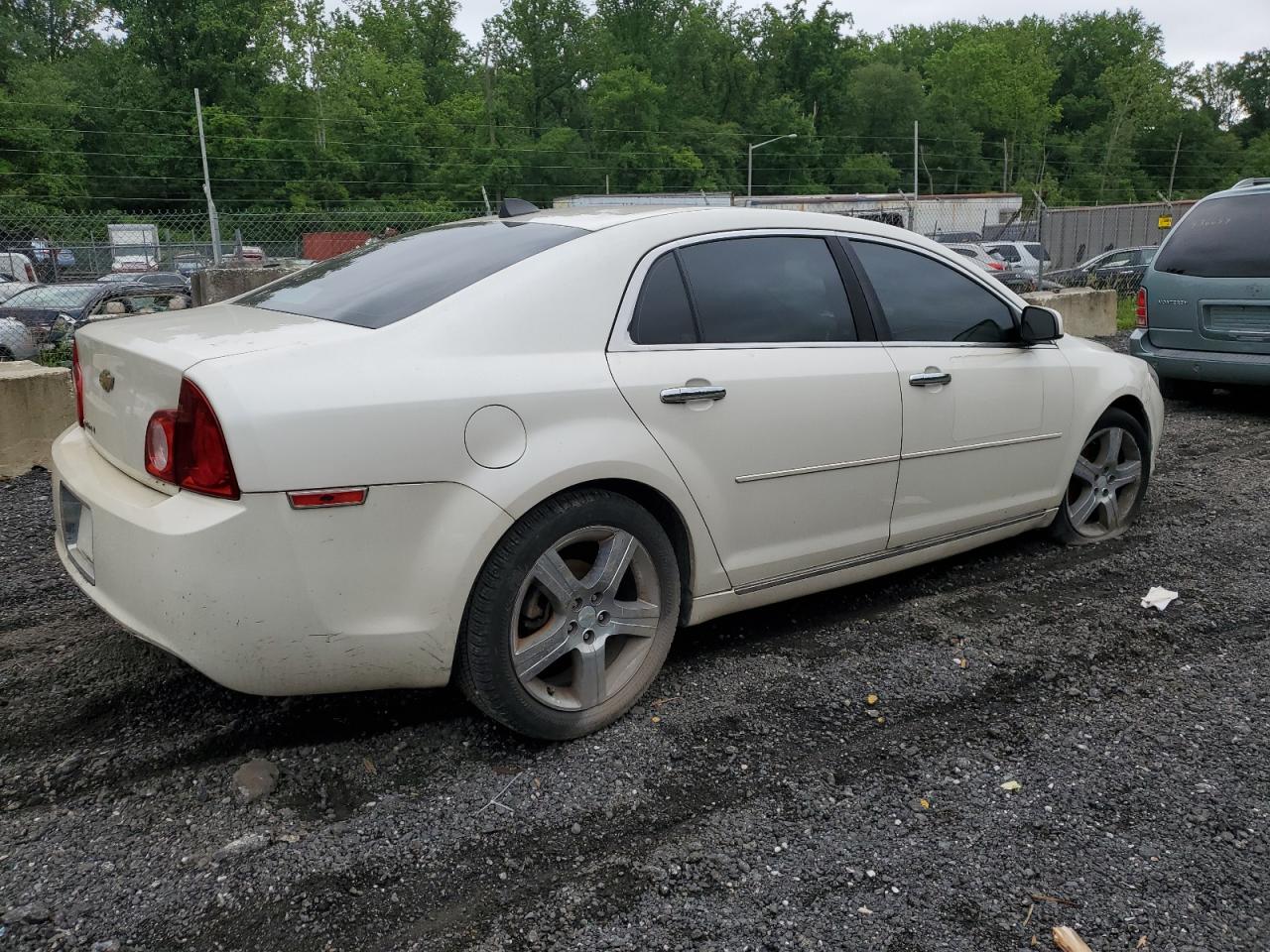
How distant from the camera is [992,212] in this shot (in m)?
40.3

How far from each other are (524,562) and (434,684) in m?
0.41

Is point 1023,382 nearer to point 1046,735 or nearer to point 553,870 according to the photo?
point 1046,735

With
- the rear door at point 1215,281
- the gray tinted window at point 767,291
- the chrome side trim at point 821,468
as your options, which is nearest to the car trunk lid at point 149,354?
the gray tinted window at point 767,291

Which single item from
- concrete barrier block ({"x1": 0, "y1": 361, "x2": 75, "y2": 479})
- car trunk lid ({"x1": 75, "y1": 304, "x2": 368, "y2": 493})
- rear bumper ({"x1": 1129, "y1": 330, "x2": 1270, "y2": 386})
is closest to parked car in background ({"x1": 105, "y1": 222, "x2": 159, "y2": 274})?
concrete barrier block ({"x1": 0, "y1": 361, "x2": 75, "y2": 479})

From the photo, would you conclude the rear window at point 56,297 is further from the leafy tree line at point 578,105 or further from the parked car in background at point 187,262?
the leafy tree line at point 578,105

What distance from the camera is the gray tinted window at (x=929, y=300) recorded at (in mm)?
3916

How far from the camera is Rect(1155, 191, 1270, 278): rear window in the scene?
25.6 feet

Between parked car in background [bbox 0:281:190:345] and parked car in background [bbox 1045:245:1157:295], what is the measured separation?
49.3ft

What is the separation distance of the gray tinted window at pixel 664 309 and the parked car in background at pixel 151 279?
11.8 m

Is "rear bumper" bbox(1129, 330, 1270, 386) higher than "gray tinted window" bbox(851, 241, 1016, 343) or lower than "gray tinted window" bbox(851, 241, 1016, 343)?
lower

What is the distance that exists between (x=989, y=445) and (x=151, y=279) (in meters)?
12.8

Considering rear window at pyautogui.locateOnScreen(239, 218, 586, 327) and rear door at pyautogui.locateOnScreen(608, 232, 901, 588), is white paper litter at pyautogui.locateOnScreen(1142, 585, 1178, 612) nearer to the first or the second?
rear door at pyautogui.locateOnScreen(608, 232, 901, 588)

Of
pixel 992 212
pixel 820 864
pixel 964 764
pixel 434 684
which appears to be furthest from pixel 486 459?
pixel 992 212

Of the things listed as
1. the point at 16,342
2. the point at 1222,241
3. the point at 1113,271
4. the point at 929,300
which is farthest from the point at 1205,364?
the point at 1113,271
